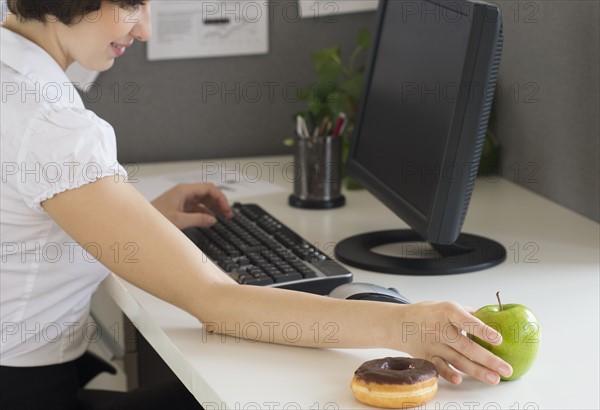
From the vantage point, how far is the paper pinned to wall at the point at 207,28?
1.86 meters

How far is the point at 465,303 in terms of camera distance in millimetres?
1104

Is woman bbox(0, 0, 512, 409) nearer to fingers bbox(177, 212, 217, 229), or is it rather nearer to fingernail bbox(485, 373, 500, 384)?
fingernail bbox(485, 373, 500, 384)

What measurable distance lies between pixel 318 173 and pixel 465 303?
1.72 ft

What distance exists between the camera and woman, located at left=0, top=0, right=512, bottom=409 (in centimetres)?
92

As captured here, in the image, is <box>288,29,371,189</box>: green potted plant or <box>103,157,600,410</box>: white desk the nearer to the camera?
<box>103,157,600,410</box>: white desk

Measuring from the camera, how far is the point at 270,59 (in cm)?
194

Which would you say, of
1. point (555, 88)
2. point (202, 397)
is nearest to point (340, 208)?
point (555, 88)

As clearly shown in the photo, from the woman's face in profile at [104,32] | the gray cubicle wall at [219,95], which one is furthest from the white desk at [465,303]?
the gray cubicle wall at [219,95]

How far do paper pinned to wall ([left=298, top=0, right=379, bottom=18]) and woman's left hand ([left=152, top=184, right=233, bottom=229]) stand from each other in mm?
587

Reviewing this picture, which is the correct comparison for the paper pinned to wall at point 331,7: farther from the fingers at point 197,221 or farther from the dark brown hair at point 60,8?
the dark brown hair at point 60,8

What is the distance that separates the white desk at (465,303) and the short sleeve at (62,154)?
0.18 meters

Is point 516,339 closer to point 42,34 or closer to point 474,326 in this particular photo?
point 474,326

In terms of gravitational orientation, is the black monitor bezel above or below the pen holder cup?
above

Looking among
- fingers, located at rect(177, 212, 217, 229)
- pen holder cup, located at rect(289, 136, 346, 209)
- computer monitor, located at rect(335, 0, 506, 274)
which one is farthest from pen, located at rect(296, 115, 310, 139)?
fingers, located at rect(177, 212, 217, 229)
